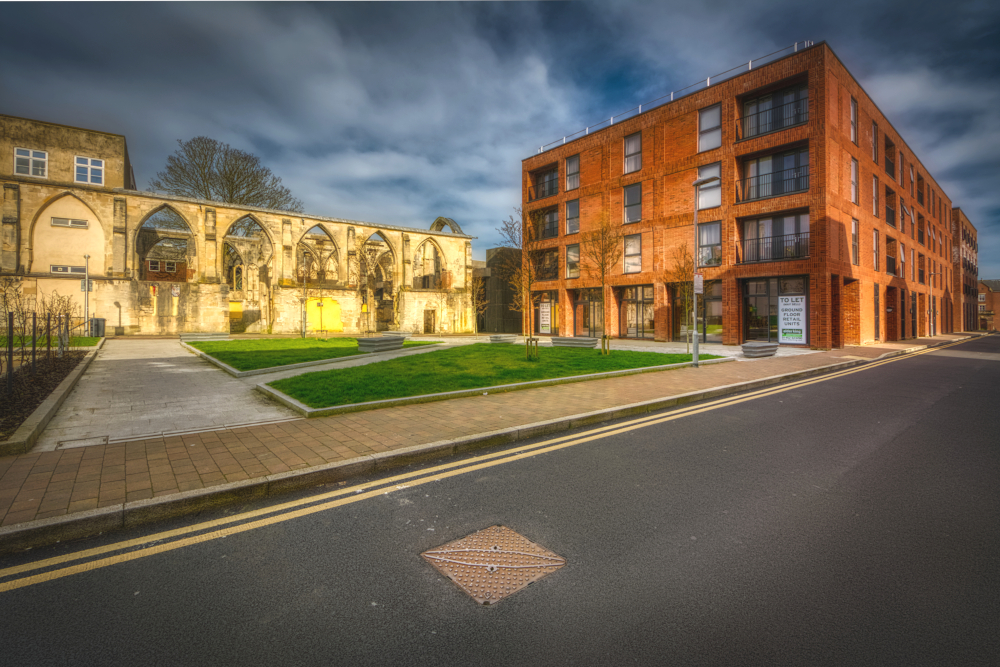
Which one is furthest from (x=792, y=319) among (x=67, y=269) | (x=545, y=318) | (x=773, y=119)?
(x=67, y=269)

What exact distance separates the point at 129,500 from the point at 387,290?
161ft

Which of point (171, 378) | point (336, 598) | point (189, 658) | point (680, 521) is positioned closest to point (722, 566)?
point (680, 521)

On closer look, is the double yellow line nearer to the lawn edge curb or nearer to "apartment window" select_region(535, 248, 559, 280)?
the lawn edge curb

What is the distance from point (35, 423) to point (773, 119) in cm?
2957

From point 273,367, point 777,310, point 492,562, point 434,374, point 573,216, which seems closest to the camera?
point 492,562

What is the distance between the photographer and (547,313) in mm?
35938

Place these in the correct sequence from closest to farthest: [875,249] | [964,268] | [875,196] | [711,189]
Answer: [711,189], [875,249], [875,196], [964,268]

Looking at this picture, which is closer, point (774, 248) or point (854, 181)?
point (774, 248)

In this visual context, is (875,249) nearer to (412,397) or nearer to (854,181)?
(854,181)

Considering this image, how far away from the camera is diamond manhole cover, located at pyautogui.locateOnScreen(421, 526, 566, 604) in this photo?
279cm

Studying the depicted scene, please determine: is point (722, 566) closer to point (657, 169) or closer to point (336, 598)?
point (336, 598)

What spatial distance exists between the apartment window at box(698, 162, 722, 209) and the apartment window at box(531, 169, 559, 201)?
11.4 metres

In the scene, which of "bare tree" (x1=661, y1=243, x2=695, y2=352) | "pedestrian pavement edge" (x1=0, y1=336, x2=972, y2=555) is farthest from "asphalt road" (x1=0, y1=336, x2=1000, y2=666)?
"bare tree" (x1=661, y1=243, x2=695, y2=352)

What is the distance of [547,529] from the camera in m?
3.51
